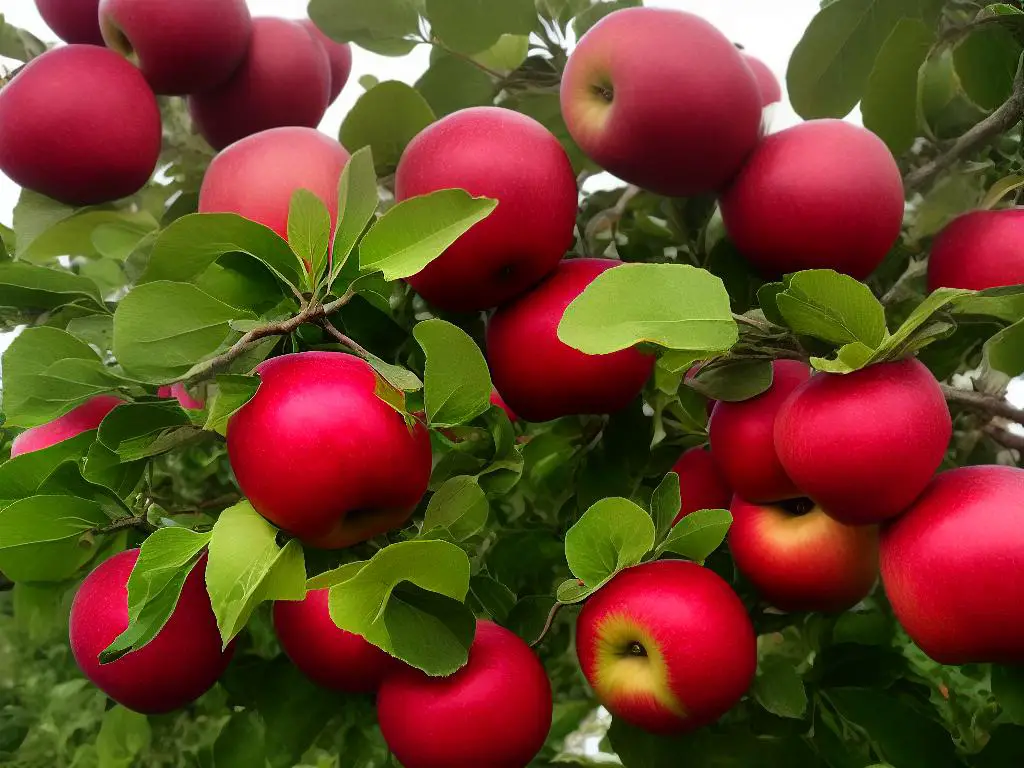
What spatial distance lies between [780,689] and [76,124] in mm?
682

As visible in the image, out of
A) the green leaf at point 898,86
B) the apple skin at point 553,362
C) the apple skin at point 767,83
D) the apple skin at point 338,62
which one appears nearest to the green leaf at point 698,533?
the apple skin at point 553,362

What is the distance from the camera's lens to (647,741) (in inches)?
25.8

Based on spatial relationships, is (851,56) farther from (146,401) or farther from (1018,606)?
(146,401)

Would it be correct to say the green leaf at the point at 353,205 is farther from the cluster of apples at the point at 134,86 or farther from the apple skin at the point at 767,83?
the apple skin at the point at 767,83

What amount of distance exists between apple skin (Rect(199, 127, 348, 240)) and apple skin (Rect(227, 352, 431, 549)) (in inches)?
6.4

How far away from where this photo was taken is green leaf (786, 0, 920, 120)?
64 centimetres

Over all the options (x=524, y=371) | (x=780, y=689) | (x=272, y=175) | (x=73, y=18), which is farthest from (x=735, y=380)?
(x=73, y=18)

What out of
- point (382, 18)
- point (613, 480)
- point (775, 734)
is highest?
point (382, 18)

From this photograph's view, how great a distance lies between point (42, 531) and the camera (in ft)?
1.69

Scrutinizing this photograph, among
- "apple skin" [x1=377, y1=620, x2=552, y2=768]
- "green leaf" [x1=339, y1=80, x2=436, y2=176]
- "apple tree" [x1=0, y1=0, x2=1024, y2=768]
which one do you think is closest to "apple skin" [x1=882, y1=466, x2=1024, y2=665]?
"apple tree" [x1=0, y1=0, x2=1024, y2=768]

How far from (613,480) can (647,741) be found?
0.20 metres

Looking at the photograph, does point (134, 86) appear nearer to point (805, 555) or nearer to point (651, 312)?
point (651, 312)

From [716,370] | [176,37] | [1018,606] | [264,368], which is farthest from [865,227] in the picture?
[176,37]

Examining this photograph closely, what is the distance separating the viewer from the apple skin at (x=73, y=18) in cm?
74
